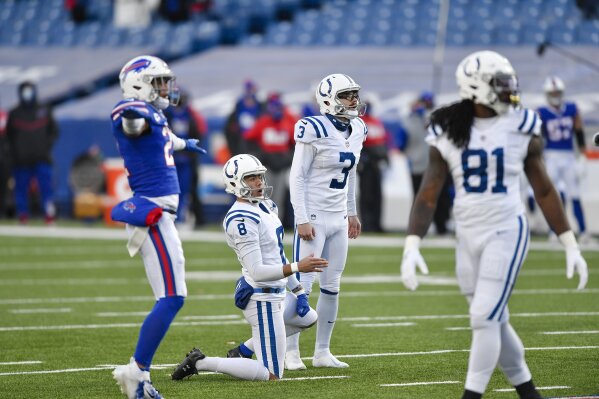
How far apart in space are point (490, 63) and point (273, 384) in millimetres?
2141

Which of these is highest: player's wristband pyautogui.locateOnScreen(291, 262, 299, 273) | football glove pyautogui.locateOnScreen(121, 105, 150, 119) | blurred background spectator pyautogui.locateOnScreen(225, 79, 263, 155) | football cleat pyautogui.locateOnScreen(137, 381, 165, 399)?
football glove pyautogui.locateOnScreen(121, 105, 150, 119)

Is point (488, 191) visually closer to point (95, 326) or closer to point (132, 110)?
point (132, 110)

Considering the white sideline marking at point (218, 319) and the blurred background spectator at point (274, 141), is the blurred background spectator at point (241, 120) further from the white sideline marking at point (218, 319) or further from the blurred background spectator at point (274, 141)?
the white sideline marking at point (218, 319)

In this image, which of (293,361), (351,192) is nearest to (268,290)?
(293,361)

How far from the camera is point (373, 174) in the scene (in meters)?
17.5

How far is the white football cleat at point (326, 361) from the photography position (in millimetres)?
7328

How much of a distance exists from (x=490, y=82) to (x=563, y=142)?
9909mm

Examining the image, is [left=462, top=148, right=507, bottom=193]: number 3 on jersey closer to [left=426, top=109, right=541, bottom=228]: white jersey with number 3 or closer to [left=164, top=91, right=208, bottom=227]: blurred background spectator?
[left=426, top=109, right=541, bottom=228]: white jersey with number 3

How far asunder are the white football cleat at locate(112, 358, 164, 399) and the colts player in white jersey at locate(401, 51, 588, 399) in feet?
4.49

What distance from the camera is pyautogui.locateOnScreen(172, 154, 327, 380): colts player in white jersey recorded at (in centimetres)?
681

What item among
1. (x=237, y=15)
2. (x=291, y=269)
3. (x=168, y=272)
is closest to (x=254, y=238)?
(x=291, y=269)

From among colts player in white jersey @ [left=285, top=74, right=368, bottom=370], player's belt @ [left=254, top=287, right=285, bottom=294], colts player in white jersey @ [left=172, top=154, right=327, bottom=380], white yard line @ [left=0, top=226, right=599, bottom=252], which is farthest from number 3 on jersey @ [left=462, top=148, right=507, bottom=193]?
white yard line @ [left=0, top=226, right=599, bottom=252]

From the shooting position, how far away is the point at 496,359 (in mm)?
5461

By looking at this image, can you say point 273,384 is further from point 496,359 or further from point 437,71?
point 437,71
